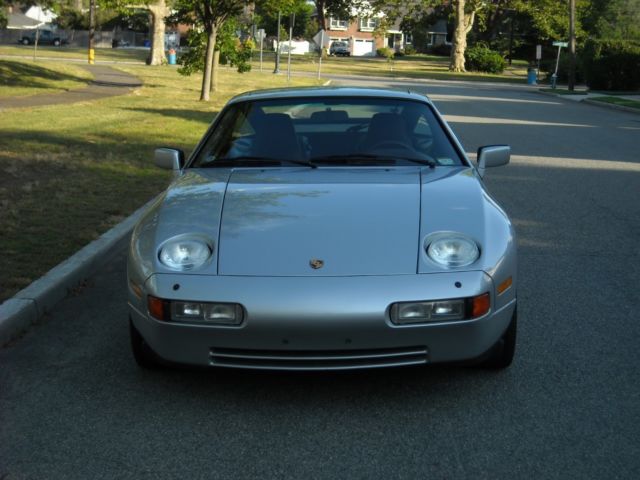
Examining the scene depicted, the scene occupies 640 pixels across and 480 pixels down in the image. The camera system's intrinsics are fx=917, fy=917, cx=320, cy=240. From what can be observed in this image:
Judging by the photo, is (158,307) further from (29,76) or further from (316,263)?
(29,76)

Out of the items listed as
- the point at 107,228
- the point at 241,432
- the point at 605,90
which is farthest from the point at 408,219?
the point at 605,90

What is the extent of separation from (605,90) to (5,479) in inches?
1734

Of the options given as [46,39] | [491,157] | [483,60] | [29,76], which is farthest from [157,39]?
[491,157]

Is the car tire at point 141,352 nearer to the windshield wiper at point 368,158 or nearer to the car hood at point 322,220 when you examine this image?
the car hood at point 322,220

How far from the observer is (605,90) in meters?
44.2

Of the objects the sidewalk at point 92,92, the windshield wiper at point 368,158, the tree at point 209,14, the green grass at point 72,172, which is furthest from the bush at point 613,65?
the windshield wiper at point 368,158

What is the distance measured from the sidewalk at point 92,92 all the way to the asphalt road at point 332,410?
55.1ft

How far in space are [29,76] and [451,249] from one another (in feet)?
97.9

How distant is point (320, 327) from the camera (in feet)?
13.0

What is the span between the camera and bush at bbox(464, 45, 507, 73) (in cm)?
6706

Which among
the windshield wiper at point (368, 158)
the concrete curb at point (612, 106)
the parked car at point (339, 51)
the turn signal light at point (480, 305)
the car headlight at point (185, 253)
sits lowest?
the parked car at point (339, 51)

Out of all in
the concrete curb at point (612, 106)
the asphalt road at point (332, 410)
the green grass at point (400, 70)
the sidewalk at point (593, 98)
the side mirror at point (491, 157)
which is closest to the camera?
the asphalt road at point (332, 410)

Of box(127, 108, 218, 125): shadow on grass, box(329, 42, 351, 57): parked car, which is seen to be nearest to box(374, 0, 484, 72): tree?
box(329, 42, 351, 57): parked car

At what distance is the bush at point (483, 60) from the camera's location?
67.1 meters
